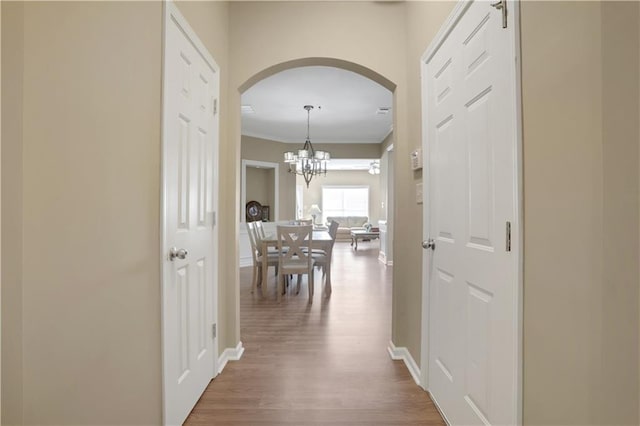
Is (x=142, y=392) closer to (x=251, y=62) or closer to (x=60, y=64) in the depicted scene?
(x=60, y=64)

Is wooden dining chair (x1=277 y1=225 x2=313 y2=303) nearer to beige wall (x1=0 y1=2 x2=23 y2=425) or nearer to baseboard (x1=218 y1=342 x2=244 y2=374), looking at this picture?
baseboard (x1=218 y1=342 x2=244 y2=374)

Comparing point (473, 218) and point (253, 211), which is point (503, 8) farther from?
point (253, 211)

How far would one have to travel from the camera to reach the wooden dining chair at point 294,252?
3900mm

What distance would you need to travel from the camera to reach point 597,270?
78cm

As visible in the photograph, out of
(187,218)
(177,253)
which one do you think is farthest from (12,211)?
(187,218)

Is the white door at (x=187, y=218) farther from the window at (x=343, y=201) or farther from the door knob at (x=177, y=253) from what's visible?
the window at (x=343, y=201)

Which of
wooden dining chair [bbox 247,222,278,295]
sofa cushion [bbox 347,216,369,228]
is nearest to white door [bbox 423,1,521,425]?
wooden dining chair [bbox 247,222,278,295]

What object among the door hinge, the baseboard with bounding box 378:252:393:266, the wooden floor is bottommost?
the wooden floor

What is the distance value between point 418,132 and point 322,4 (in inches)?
51.1

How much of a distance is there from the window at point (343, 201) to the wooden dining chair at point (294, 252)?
360 inches

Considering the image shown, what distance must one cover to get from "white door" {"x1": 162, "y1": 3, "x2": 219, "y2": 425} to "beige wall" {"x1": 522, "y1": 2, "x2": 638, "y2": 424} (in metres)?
1.48

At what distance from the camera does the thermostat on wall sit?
82.1 inches

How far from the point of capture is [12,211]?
33.4 inches

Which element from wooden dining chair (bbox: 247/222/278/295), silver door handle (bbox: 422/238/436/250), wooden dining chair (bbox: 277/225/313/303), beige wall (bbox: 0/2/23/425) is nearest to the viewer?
beige wall (bbox: 0/2/23/425)
